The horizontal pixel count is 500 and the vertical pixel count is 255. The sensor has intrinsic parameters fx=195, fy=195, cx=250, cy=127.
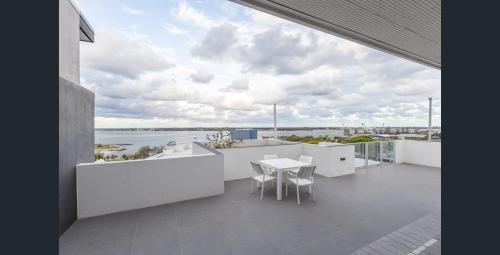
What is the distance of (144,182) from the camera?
150 inches

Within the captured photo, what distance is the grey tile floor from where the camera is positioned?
2.60 m

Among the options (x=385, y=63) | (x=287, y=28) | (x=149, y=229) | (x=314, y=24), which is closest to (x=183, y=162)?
(x=149, y=229)

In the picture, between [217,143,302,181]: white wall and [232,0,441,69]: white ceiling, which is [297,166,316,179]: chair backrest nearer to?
[217,143,302,181]: white wall

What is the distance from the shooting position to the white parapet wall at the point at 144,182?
11.2 feet

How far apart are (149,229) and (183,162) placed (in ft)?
4.57

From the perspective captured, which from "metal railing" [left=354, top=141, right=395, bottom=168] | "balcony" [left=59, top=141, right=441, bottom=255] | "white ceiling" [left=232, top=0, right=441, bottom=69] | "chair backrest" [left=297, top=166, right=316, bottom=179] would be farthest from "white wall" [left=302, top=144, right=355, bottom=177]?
"white ceiling" [left=232, top=0, right=441, bottom=69]

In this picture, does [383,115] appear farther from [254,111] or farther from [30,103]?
[30,103]

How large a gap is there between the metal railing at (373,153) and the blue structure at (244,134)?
3950 millimetres

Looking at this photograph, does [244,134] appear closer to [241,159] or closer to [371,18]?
[241,159]

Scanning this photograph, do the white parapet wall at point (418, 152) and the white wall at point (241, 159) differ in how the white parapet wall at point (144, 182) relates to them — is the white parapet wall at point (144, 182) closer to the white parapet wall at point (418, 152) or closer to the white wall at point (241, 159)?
the white wall at point (241, 159)

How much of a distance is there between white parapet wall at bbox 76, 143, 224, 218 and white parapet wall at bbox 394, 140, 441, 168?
25.3ft

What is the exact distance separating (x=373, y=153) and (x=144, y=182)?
760cm

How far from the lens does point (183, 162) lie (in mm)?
4129

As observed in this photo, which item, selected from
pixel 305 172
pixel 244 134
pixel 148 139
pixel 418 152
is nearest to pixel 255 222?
pixel 305 172
